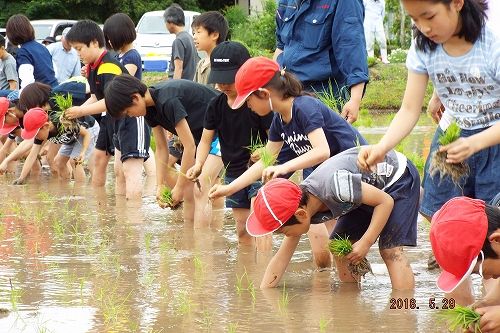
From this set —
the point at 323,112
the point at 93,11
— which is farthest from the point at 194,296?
the point at 93,11

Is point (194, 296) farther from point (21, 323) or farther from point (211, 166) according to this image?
point (211, 166)

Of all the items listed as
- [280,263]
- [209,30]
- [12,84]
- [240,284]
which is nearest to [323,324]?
[280,263]

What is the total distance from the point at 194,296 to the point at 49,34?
19.9m

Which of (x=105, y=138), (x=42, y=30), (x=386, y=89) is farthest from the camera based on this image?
(x=42, y=30)

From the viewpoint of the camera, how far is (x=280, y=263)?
5.20 m

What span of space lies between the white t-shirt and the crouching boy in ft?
2.28

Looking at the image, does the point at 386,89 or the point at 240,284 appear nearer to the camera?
the point at 240,284

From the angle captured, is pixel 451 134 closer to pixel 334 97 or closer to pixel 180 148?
pixel 334 97

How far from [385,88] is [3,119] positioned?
758cm

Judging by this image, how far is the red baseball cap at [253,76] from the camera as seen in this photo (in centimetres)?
548

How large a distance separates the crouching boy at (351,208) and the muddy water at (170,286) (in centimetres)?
18

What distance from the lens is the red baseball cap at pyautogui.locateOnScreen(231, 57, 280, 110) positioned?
5484 millimetres

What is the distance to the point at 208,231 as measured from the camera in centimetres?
719

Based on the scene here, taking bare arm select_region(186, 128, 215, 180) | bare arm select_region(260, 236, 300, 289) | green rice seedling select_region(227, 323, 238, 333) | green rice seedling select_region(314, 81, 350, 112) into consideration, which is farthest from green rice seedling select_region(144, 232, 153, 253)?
green rice seedling select_region(227, 323, 238, 333)
